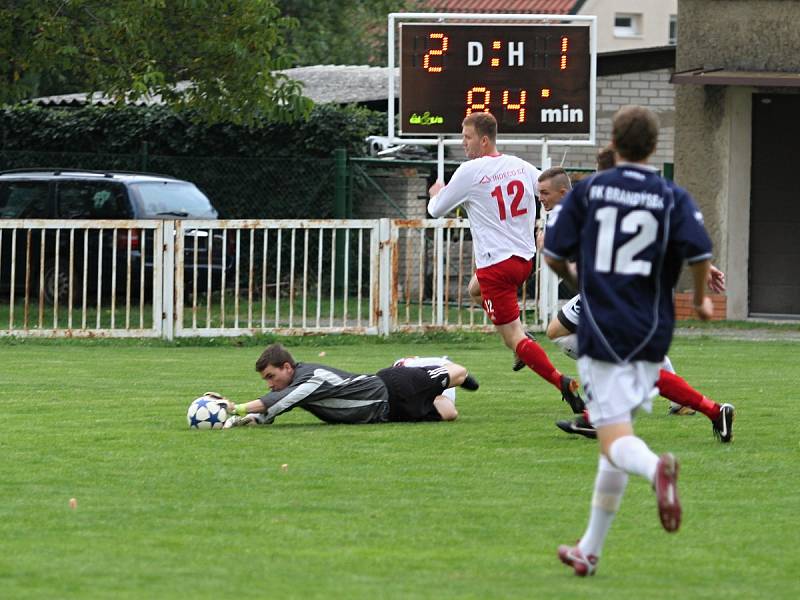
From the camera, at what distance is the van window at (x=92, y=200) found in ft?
72.4

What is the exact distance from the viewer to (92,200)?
73.4ft

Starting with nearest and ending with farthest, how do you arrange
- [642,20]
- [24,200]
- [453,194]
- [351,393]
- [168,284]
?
[351,393]
[453,194]
[168,284]
[24,200]
[642,20]

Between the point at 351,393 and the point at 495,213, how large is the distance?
1.58m

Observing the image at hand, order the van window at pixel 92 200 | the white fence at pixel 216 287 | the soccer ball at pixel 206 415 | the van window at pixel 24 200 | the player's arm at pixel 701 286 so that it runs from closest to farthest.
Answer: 1. the player's arm at pixel 701 286
2. the soccer ball at pixel 206 415
3. the white fence at pixel 216 287
4. the van window at pixel 92 200
5. the van window at pixel 24 200

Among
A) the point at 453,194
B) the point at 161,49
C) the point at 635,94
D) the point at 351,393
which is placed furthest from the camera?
the point at 635,94

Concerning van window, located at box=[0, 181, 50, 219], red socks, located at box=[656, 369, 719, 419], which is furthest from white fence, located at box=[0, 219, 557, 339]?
red socks, located at box=[656, 369, 719, 419]

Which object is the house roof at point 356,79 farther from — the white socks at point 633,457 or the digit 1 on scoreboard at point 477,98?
the white socks at point 633,457

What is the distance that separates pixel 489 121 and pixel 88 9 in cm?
1186

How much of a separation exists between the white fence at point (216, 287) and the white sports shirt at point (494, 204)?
19.2 ft

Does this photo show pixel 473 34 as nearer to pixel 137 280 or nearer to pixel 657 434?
pixel 137 280

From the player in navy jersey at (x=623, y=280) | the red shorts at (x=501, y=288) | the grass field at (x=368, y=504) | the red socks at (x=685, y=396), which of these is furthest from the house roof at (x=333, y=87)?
the player in navy jersey at (x=623, y=280)

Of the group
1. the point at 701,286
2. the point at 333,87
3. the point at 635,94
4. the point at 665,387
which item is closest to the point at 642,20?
the point at 333,87

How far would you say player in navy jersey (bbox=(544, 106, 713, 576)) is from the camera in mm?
6148

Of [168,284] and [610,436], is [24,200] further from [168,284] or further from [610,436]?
[610,436]
